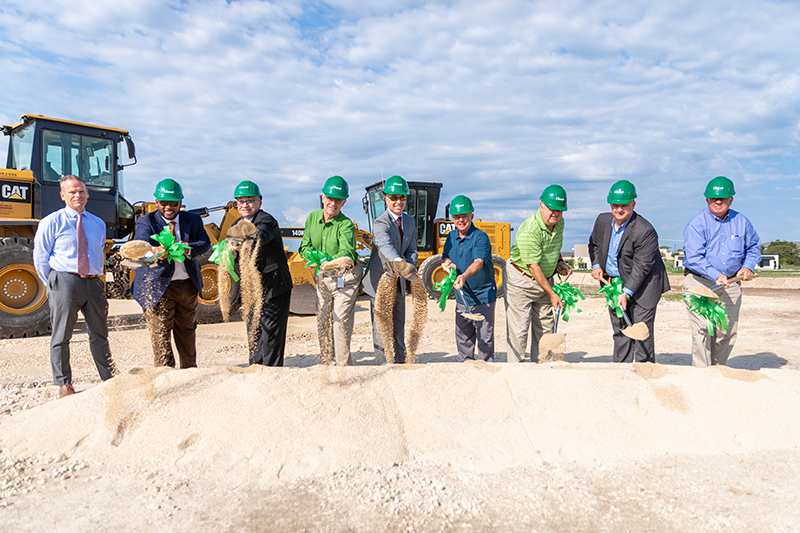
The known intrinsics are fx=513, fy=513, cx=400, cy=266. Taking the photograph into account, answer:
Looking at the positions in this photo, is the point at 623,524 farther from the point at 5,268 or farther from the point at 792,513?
the point at 5,268

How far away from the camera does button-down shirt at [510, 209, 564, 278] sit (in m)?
3.96

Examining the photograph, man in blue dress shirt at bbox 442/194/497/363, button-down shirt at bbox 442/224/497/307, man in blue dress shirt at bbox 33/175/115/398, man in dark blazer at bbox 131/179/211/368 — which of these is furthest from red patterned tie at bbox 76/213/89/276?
button-down shirt at bbox 442/224/497/307

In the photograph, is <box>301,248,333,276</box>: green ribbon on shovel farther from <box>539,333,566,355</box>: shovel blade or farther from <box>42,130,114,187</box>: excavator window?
<box>42,130,114,187</box>: excavator window

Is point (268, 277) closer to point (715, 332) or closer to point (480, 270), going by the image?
point (480, 270)

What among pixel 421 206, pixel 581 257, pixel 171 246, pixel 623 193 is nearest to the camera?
pixel 171 246

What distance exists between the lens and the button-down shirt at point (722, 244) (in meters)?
3.96

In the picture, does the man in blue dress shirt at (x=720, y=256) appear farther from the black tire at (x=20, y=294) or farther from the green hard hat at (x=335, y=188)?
the black tire at (x=20, y=294)

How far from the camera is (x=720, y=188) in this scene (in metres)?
3.96

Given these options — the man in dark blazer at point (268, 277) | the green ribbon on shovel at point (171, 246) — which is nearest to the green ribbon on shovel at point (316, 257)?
the man in dark blazer at point (268, 277)

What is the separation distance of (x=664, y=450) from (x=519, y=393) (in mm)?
844

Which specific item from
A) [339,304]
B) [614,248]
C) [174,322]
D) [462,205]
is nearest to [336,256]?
[339,304]

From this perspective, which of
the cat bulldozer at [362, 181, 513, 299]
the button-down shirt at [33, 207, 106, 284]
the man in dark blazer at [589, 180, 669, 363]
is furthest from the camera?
the cat bulldozer at [362, 181, 513, 299]

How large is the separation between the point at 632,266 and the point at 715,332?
2.87 feet

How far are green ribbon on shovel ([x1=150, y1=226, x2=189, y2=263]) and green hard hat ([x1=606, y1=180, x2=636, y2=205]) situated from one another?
3212 mm
